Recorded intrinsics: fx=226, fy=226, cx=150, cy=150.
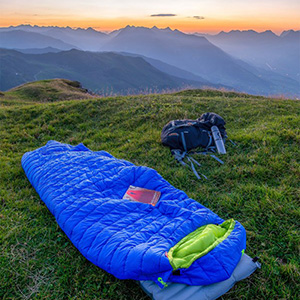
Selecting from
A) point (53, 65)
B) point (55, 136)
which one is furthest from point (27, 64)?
point (55, 136)

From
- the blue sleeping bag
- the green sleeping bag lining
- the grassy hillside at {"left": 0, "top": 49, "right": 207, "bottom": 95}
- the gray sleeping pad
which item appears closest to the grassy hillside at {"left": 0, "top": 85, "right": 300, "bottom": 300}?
the gray sleeping pad

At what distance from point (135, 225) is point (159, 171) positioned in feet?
6.96

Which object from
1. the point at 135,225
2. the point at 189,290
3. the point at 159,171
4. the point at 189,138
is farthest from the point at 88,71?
the point at 189,290

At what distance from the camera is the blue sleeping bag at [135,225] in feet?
7.51

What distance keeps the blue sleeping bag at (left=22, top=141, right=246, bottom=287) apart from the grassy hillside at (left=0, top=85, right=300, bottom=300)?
32 centimetres

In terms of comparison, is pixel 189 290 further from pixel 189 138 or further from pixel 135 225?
pixel 189 138

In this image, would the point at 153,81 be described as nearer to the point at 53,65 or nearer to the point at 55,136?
the point at 53,65

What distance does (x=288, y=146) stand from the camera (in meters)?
5.40

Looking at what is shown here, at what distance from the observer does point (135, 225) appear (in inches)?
114

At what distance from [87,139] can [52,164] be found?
8.17 feet

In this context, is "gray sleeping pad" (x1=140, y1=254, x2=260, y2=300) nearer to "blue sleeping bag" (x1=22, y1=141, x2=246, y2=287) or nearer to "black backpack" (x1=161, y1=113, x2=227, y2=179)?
"blue sleeping bag" (x1=22, y1=141, x2=246, y2=287)

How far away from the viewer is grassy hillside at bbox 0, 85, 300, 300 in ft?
8.51

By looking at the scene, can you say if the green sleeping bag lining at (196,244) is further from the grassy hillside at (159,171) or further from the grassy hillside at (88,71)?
the grassy hillside at (88,71)

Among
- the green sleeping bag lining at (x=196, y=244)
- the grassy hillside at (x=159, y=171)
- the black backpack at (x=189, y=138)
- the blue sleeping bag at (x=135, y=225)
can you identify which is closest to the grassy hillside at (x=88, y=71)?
the grassy hillside at (x=159, y=171)
